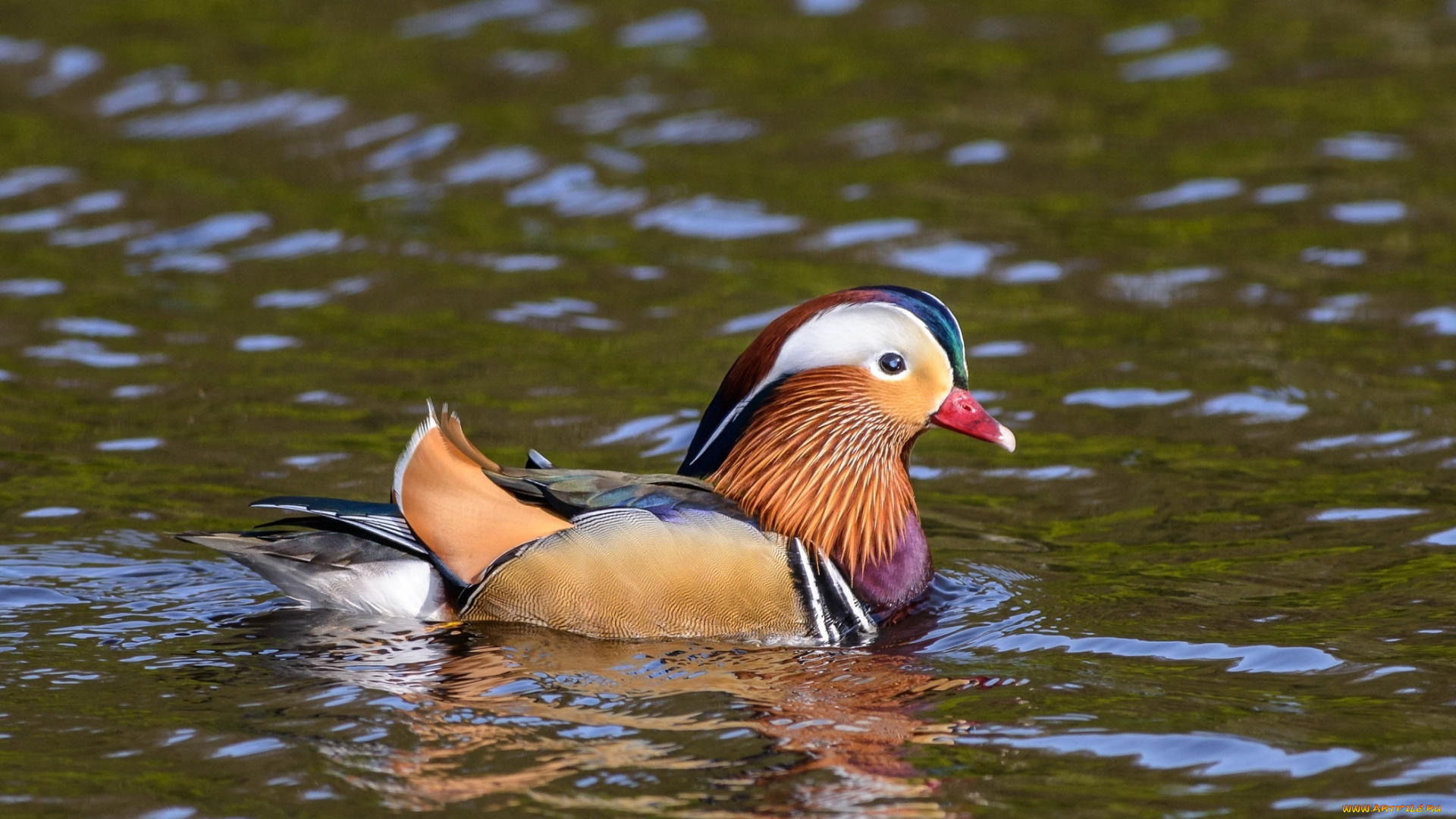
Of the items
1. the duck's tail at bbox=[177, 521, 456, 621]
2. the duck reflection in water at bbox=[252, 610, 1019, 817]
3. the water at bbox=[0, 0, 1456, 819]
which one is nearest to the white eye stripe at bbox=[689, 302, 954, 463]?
the water at bbox=[0, 0, 1456, 819]

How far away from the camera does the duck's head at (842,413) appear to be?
20.2ft

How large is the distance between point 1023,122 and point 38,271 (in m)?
6.17

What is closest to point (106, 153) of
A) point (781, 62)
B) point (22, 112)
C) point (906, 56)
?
point (22, 112)

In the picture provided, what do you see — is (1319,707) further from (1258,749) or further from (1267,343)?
(1267,343)

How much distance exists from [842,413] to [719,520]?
642 mm

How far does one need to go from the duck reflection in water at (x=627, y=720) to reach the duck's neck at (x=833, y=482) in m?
0.44

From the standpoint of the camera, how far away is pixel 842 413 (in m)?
6.30

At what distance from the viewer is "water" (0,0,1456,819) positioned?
500 centimetres

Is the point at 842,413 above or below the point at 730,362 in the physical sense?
above

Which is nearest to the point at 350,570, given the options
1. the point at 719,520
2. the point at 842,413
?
the point at 719,520

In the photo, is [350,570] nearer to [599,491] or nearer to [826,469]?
[599,491]

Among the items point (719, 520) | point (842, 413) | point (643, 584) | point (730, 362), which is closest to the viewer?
point (643, 584)

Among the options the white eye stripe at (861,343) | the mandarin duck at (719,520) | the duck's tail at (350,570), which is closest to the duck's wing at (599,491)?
the mandarin duck at (719,520)

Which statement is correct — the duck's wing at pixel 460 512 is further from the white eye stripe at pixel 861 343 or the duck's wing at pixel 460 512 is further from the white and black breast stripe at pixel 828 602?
the white eye stripe at pixel 861 343
